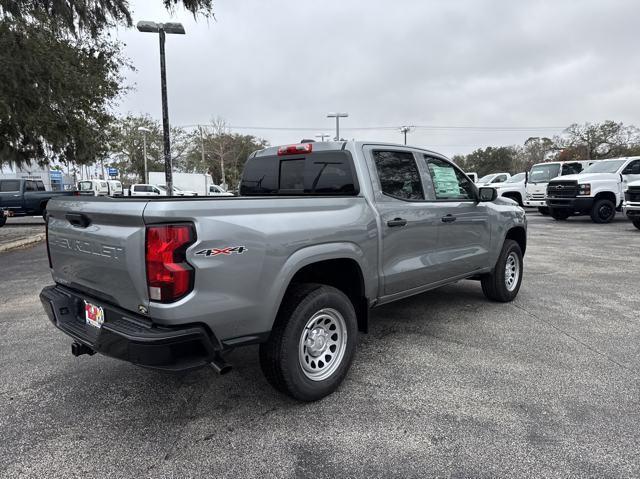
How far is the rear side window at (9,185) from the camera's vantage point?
1738 cm

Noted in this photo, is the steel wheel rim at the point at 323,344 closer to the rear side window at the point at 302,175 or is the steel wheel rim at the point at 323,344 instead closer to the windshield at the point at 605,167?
the rear side window at the point at 302,175

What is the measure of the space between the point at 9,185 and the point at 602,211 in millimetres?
22596

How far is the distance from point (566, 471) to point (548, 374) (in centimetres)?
127

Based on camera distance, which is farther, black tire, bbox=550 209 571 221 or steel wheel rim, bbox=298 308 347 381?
black tire, bbox=550 209 571 221

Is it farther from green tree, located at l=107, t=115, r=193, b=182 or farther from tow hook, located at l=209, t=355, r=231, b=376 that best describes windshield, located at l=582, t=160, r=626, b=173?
green tree, located at l=107, t=115, r=193, b=182

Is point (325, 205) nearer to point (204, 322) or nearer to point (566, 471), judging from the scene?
point (204, 322)

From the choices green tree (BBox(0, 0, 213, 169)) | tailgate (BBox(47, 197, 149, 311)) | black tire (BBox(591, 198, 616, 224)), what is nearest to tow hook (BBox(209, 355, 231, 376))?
tailgate (BBox(47, 197, 149, 311))

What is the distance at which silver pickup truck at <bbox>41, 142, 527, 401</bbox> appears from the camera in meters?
2.36

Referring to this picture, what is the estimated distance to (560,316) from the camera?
500 cm

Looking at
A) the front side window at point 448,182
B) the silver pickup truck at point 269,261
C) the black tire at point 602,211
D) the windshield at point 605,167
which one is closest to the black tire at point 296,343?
the silver pickup truck at point 269,261

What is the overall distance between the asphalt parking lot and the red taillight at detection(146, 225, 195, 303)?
Answer: 98 cm

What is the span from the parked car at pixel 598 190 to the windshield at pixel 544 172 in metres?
2.56

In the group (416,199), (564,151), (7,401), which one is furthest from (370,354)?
(564,151)

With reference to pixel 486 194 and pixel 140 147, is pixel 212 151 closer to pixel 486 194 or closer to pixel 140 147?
pixel 140 147
